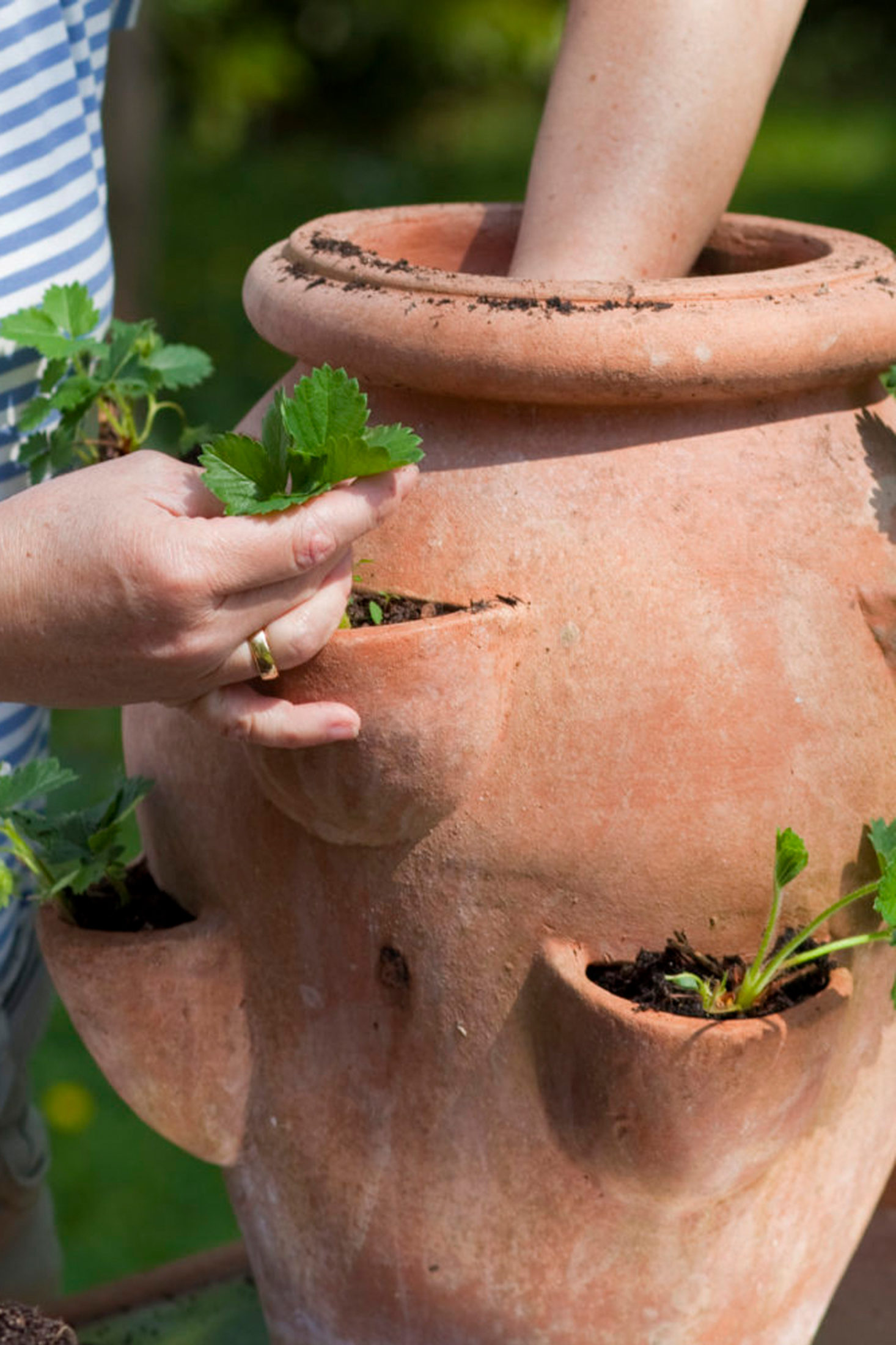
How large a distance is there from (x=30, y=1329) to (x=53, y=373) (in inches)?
30.8

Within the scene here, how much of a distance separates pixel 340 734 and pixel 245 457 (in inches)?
7.7

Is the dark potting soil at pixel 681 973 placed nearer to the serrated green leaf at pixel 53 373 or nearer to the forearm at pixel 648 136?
the forearm at pixel 648 136

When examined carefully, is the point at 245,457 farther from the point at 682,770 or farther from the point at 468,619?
the point at 682,770

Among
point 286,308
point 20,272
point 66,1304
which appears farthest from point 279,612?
point 66,1304

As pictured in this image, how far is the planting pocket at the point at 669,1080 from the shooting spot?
1067mm

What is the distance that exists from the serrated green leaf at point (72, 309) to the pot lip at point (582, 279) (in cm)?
18

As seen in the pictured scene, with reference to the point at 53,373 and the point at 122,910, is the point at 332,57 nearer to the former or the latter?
the point at 53,373

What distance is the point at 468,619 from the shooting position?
1.08 m

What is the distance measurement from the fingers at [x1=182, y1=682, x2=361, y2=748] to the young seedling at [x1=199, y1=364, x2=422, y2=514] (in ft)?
0.46

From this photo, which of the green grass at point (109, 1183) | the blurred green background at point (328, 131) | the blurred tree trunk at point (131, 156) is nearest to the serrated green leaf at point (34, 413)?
the green grass at point (109, 1183)

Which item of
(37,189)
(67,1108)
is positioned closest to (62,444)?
(37,189)

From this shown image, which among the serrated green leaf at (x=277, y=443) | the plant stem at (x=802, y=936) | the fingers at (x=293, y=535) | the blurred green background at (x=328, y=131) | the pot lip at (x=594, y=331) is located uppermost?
the pot lip at (x=594, y=331)

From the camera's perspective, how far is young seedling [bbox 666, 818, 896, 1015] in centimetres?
105

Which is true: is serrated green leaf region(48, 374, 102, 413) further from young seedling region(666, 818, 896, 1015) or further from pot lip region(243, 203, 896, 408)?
young seedling region(666, 818, 896, 1015)
